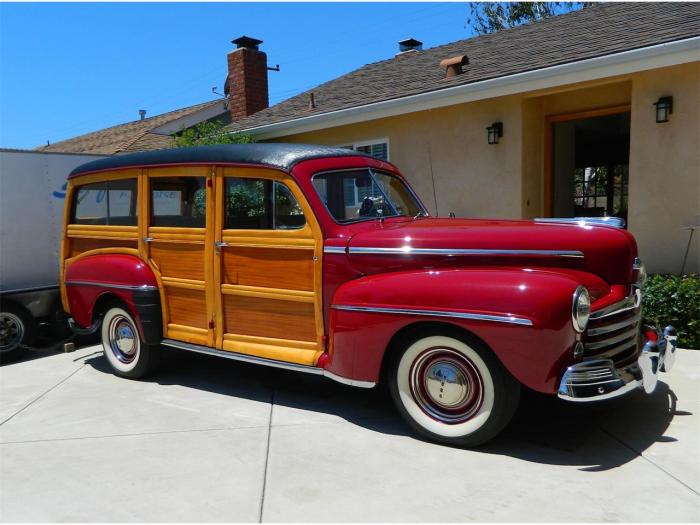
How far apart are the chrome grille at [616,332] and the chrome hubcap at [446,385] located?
698mm

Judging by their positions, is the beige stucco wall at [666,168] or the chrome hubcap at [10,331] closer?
the chrome hubcap at [10,331]

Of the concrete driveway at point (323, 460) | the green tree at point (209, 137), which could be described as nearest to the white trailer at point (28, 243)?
the concrete driveway at point (323, 460)

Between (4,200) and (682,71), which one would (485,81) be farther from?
(4,200)

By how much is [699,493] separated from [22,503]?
3.62 m

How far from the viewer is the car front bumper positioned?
3061mm

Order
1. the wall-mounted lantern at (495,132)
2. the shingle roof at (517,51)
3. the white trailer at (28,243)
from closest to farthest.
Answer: the white trailer at (28,243)
the shingle roof at (517,51)
the wall-mounted lantern at (495,132)

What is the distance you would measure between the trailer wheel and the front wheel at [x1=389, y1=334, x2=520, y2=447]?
4.68m

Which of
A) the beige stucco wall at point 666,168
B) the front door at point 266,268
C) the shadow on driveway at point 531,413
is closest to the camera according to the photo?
the shadow on driveway at point 531,413

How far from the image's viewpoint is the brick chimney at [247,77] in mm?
13992

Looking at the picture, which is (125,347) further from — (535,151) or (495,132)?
(535,151)

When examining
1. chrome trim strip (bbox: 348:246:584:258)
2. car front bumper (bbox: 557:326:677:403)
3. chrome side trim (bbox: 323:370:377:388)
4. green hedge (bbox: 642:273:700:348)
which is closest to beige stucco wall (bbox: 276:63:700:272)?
green hedge (bbox: 642:273:700:348)

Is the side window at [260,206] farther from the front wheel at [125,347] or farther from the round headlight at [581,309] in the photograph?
the round headlight at [581,309]

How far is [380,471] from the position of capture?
326cm

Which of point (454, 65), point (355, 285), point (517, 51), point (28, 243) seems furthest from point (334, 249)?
point (517, 51)
